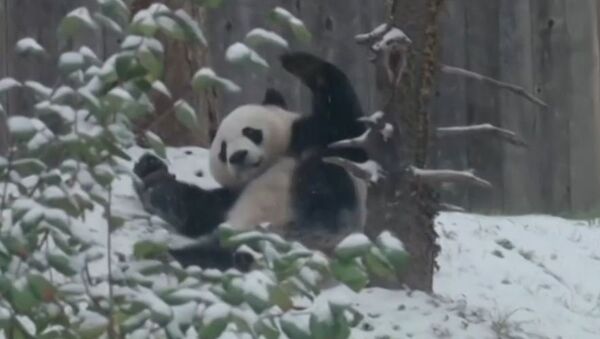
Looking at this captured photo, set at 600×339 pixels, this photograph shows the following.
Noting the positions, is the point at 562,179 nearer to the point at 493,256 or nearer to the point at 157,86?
the point at 493,256

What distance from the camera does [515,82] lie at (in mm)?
9391

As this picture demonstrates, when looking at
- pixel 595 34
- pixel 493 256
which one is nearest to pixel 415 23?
pixel 493 256

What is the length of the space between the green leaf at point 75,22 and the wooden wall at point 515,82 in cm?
625

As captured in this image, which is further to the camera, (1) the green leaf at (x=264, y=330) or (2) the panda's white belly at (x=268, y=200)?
(2) the panda's white belly at (x=268, y=200)

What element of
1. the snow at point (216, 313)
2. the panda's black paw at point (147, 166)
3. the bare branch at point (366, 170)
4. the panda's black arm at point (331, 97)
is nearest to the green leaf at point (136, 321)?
the snow at point (216, 313)

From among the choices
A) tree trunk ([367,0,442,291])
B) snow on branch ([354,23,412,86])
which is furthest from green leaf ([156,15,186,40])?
tree trunk ([367,0,442,291])

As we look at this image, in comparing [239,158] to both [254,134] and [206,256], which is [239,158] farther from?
[206,256]

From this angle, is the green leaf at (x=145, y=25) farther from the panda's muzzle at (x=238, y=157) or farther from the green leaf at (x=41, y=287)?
the panda's muzzle at (x=238, y=157)

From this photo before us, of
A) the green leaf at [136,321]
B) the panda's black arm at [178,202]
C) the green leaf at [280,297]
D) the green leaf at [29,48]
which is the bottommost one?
the panda's black arm at [178,202]

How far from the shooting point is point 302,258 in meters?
2.98

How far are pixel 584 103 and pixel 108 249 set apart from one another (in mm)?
6677

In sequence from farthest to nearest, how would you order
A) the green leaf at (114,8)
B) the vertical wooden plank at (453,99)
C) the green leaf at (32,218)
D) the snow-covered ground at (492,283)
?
the vertical wooden plank at (453,99)
the snow-covered ground at (492,283)
the green leaf at (114,8)
the green leaf at (32,218)

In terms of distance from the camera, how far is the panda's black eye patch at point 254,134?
240 inches

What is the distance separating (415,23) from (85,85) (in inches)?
95.0
